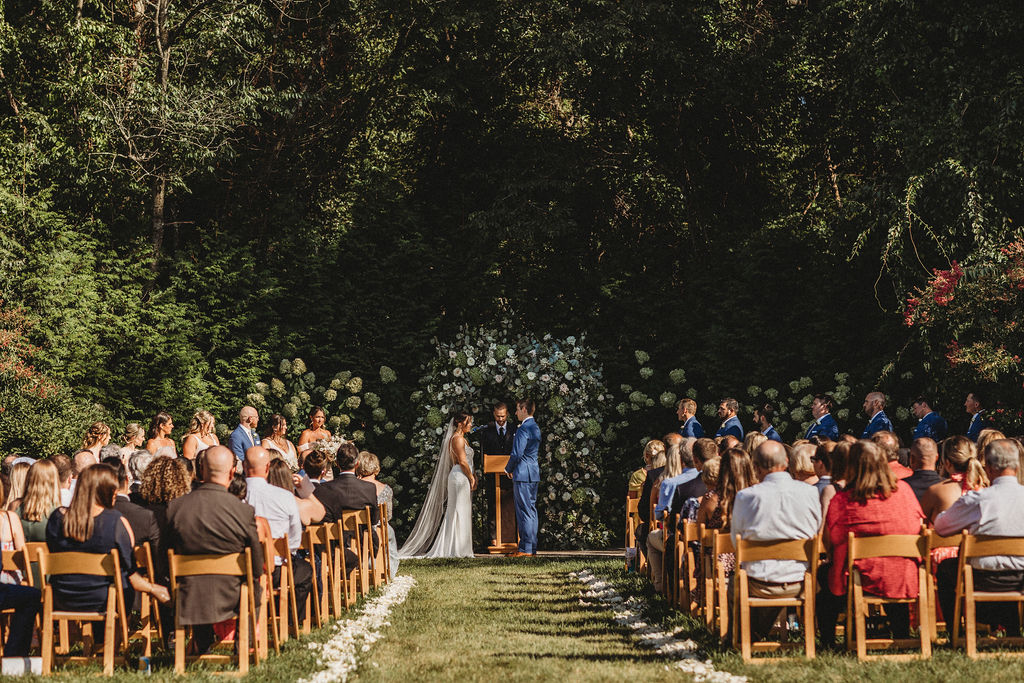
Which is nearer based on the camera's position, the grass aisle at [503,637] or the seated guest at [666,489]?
the grass aisle at [503,637]

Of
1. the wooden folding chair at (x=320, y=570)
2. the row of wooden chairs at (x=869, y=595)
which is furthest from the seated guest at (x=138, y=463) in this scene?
the row of wooden chairs at (x=869, y=595)

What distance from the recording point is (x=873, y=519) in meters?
7.07

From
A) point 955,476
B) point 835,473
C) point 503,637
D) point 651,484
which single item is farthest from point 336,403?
point 955,476

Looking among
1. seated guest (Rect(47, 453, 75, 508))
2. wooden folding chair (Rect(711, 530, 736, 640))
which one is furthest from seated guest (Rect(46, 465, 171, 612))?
wooden folding chair (Rect(711, 530, 736, 640))

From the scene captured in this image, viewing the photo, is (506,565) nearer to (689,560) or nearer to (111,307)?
(689,560)

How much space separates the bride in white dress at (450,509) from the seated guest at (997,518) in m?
8.42

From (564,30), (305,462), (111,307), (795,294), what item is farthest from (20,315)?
(795,294)

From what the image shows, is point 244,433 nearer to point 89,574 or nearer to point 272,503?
point 272,503

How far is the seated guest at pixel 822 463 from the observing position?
8219mm

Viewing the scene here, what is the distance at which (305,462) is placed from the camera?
10445mm

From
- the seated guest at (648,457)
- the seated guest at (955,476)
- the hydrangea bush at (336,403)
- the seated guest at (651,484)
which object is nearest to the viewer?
the seated guest at (955,476)

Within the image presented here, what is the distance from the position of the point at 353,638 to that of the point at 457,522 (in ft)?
22.8

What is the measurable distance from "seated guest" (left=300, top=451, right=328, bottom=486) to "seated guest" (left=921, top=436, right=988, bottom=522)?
522cm

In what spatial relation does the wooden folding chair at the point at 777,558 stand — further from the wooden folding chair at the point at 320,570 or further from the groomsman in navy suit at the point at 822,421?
the groomsman in navy suit at the point at 822,421
